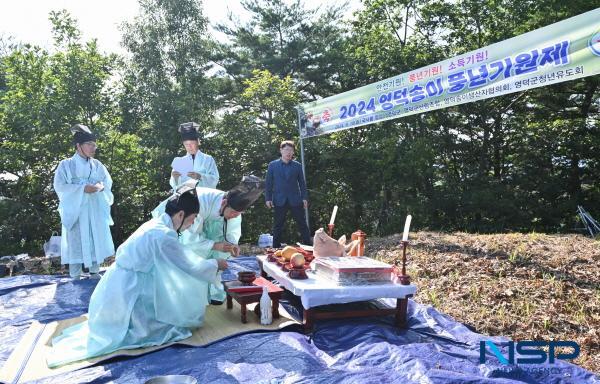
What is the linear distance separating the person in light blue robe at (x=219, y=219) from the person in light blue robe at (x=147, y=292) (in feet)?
0.80

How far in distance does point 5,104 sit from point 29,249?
107 inches

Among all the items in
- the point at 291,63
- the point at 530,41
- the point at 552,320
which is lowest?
the point at 552,320

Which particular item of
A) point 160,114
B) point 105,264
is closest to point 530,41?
point 105,264

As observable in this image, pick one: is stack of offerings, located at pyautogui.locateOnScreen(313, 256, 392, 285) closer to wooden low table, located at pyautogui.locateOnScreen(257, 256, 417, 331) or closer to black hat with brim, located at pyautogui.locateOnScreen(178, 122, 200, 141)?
wooden low table, located at pyautogui.locateOnScreen(257, 256, 417, 331)

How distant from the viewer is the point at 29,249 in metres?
8.50

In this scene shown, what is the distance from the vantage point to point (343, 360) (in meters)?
2.86

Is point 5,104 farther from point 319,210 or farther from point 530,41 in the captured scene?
point 530,41

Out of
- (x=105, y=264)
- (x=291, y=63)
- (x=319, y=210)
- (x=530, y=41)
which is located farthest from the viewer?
(x=291, y=63)

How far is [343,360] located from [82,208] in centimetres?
396

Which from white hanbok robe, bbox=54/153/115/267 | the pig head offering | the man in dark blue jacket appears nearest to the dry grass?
the pig head offering

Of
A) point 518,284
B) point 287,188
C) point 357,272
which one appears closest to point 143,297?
point 357,272

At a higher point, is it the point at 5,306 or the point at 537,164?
the point at 537,164

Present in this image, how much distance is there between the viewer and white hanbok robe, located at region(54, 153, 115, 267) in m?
5.31

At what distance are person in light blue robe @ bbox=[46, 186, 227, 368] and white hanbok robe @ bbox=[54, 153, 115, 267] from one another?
89.0 inches
